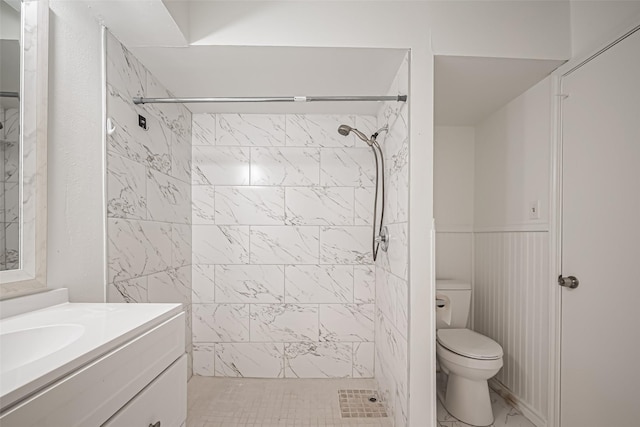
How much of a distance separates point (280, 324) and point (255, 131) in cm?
153

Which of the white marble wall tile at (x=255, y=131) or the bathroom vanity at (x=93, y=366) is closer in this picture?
the bathroom vanity at (x=93, y=366)

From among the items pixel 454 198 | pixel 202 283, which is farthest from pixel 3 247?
pixel 454 198

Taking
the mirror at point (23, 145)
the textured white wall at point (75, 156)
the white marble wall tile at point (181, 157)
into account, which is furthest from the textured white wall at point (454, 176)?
the mirror at point (23, 145)

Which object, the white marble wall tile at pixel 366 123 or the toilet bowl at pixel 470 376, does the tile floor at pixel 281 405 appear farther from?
the white marble wall tile at pixel 366 123

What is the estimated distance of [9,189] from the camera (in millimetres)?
926

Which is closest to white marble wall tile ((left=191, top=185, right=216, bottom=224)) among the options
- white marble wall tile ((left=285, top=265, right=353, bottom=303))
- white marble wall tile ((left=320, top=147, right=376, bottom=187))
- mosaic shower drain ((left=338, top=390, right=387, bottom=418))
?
white marble wall tile ((left=285, top=265, right=353, bottom=303))

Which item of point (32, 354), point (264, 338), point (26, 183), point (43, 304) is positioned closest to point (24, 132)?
point (26, 183)

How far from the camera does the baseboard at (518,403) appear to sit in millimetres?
1734

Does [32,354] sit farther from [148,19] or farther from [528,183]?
[528,183]

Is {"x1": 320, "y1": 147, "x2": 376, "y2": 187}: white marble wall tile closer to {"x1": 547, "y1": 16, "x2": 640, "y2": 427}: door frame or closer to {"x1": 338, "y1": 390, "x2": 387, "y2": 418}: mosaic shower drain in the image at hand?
{"x1": 547, "y1": 16, "x2": 640, "y2": 427}: door frame

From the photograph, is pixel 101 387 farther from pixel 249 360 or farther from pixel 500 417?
pixel 500 417

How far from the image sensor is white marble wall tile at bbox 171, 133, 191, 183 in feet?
6.58

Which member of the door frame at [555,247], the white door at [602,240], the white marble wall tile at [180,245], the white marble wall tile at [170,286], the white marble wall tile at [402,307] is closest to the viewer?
the white door at [602,240]

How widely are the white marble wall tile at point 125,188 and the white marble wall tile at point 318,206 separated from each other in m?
1.00
